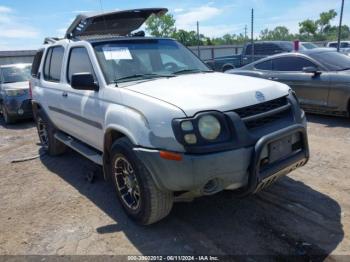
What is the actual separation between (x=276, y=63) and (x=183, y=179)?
6310 millimetres

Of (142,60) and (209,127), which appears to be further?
(142,60)

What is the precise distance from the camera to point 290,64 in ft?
26.7

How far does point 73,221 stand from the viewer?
3.88 meters

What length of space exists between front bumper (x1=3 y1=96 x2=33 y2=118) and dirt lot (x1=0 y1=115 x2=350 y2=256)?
15.4 ft

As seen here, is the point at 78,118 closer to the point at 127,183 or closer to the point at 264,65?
the point at 127,183

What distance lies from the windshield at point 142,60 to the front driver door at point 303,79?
365cm

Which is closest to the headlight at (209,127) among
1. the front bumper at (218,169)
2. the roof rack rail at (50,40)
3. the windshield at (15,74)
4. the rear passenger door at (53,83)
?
the front bumper at (218,169)

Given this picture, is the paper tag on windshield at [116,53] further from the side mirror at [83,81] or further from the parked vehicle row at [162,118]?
the side mirror at [83,81]

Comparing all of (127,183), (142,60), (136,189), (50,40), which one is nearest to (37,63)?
(50,40)

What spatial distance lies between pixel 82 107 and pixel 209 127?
6.65 ft

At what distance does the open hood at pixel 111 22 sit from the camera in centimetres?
→ 515

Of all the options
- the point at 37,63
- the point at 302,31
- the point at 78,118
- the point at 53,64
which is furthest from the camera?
the point at 302,31

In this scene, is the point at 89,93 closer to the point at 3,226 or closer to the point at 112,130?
the point at 112,130

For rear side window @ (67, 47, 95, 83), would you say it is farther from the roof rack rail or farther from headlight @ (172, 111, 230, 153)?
headlight @ (172, 111, 230, 153)
